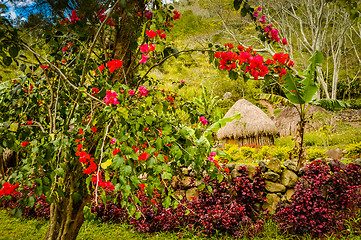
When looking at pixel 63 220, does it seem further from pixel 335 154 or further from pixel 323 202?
pixel 335 154

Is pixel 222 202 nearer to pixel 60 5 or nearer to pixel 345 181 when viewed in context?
pixel 345 181

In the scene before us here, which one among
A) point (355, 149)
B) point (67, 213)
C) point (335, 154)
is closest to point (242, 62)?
point (67, 213)

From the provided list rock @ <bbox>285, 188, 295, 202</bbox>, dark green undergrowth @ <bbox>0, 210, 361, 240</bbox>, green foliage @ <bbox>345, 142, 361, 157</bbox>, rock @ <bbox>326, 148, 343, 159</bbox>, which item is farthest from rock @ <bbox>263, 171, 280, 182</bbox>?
rock @ <bbox>326, 148, 343, 159</bbox>

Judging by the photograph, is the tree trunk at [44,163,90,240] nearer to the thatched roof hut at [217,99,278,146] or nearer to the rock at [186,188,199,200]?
the rock at [186,188,199,200]

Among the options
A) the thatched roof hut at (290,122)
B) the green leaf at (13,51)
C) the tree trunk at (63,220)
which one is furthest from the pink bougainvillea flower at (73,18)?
the thatched roof hut at (290,122)

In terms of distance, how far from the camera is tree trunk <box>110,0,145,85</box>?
1983 mm

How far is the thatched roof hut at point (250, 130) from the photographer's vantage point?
10.0m

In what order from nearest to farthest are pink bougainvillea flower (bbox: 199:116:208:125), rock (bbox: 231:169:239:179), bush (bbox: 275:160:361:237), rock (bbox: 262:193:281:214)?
pink bougainvillea flower (bbox: 199:116:208:125) < bush (bbox: 275:160:361:237) < rock (bbox: 262:193:281:214) < rock (bbox: 231:169:239:179)

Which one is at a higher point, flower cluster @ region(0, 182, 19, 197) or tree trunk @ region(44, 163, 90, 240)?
flower cluster @ region(0, 182, 19, 197)

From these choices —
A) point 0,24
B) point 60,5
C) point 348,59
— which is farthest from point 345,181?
point 348,59

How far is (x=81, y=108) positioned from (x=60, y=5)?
3.02 ft

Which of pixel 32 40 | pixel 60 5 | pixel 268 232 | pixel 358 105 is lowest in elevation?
pixel 358 105

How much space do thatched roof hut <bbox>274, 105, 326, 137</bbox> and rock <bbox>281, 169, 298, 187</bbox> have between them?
778cm

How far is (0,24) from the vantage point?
4.87 feet
